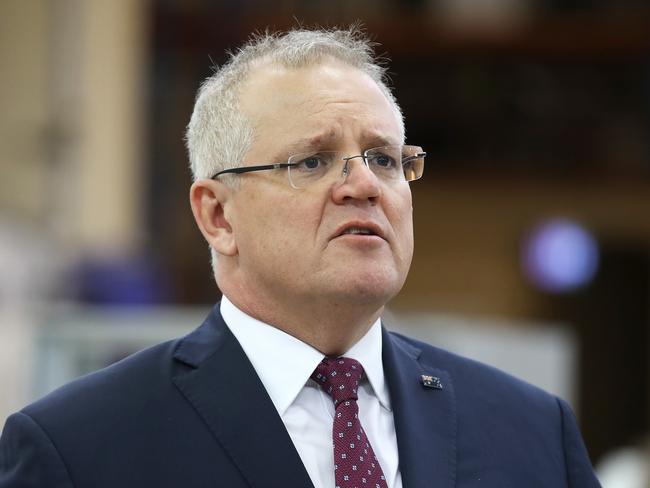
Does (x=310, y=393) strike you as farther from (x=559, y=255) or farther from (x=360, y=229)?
(x=559, y=255)

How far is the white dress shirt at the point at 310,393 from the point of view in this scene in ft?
8.12

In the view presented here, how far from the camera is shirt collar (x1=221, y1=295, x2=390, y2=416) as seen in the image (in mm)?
2539

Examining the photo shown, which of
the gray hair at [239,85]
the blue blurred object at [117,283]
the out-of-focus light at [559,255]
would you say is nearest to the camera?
the gray hair at [239,85]

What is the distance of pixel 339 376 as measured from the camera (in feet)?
8.37

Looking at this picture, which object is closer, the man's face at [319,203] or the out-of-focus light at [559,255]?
the man's face at [319,203]

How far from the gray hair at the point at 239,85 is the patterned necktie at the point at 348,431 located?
50cm

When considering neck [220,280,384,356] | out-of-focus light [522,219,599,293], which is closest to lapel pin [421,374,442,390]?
neck [220,280,384,356]

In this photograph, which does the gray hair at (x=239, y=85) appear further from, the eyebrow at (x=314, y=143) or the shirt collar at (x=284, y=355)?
the shirt collar at (x=284, y=355)

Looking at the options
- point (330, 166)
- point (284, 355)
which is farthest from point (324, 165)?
point (284, 355)

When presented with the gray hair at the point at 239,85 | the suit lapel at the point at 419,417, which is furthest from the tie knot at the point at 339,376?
the gray hair at the point at 239,85

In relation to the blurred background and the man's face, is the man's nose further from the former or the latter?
the blurred background

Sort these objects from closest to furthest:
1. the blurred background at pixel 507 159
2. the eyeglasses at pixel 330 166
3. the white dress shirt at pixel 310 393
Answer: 1. the white dress shirt at pixel 310 393
2. the eyeglasses at pixel 330 166
3. the blurred background at pixel 507 159

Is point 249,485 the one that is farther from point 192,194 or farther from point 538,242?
point 538,242

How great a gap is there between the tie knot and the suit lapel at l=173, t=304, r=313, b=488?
0.14 meters
